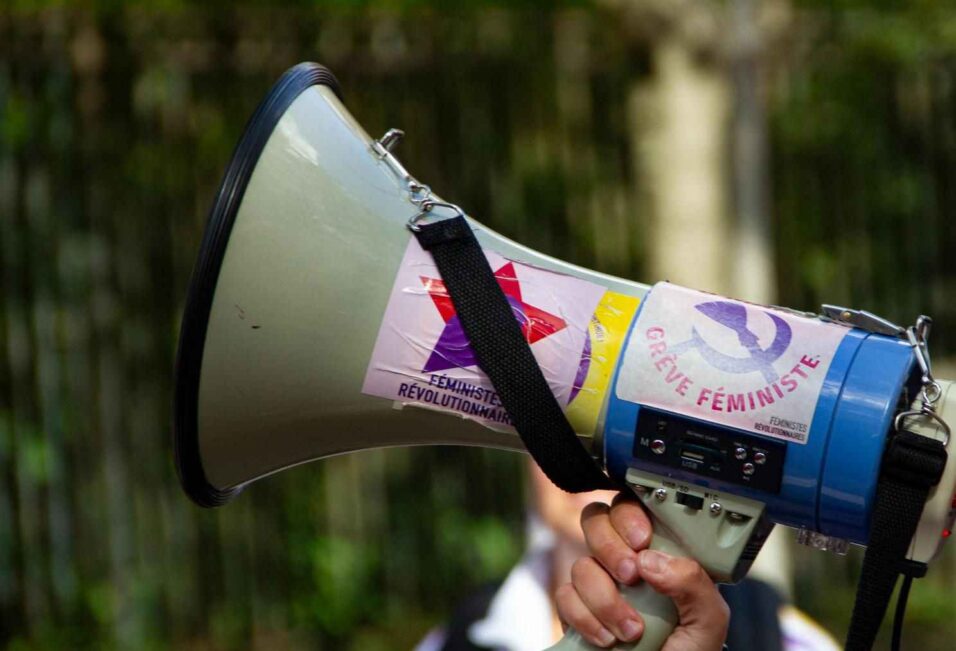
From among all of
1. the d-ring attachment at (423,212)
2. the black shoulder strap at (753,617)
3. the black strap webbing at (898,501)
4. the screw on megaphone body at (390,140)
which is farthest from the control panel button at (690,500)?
the black shoulder strap at (753,617)

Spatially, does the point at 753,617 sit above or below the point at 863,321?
below

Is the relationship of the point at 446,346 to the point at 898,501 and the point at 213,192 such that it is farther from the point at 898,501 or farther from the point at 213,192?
the point at 213,192

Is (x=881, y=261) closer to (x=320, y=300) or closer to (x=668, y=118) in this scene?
(x=668, y=118)

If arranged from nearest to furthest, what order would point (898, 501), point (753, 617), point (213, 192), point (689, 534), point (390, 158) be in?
1. point (898, 501)
2. point (689, 534)
3. point (390, 158)
4. point (753, 617)
5. point (213, 192)

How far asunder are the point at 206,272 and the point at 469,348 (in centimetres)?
35

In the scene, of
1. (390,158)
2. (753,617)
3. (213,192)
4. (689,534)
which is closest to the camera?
(689,534)

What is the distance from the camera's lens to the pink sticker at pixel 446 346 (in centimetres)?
157

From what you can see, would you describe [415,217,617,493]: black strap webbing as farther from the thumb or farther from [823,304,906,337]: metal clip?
[823,304,906,337]: metal clip

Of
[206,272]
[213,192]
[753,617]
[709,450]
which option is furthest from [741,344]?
[213,192]

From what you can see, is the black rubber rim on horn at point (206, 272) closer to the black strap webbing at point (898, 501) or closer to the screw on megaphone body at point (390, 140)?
the screw on megaphone body at point (390, 140)

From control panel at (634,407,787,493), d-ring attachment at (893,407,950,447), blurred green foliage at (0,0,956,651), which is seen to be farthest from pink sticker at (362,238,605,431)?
blurred green foliage at (0,0,956,651)

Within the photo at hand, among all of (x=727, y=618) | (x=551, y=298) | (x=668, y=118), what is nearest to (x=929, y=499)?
→ (x=727, y=618)

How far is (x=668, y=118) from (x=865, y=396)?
312cm

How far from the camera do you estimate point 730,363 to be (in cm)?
152
